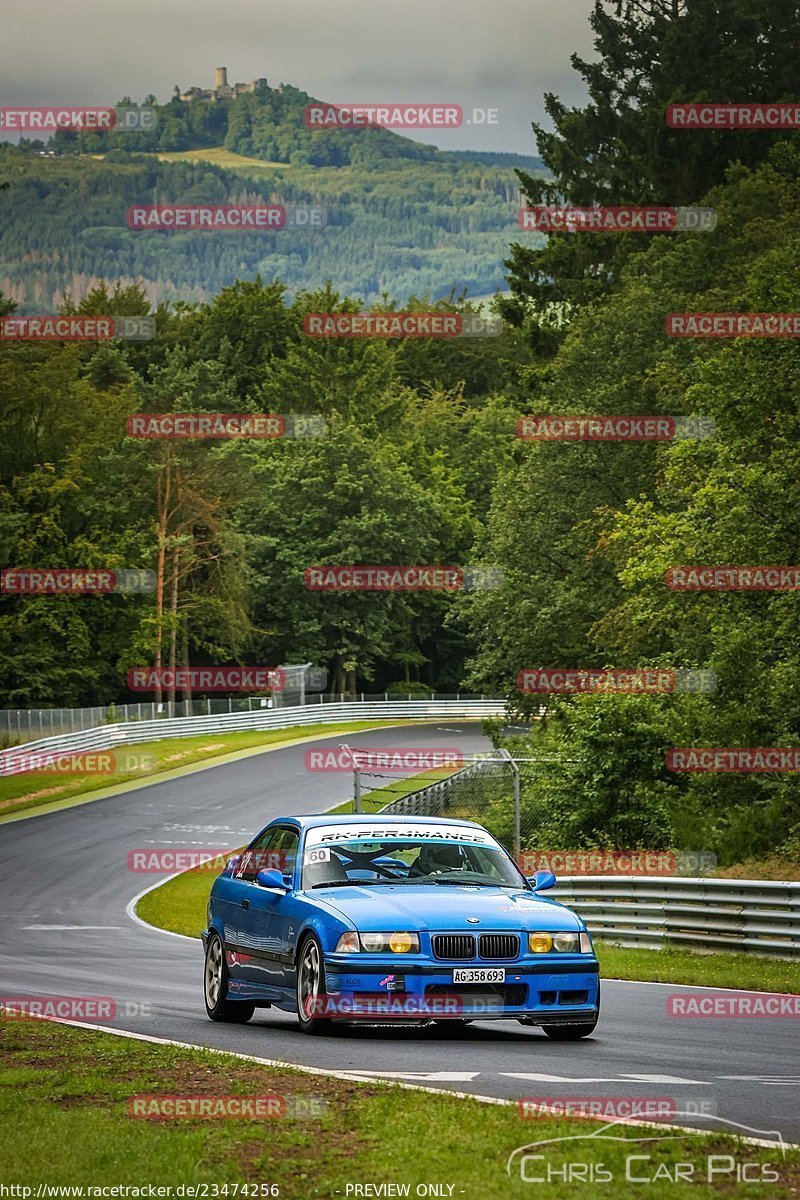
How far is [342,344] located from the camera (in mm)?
110750

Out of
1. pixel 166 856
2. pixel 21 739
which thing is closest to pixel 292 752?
pixel 21 739

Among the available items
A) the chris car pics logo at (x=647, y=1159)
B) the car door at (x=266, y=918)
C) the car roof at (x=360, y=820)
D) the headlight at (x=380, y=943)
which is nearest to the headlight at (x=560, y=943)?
the headlight at (x=380, y=943)

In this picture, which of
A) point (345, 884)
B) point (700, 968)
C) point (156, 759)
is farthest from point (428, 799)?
point (156, 759)

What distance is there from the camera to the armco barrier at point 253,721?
63.2 meters

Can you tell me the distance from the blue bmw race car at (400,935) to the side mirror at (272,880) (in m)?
0.01

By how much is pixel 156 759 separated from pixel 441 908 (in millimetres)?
53896

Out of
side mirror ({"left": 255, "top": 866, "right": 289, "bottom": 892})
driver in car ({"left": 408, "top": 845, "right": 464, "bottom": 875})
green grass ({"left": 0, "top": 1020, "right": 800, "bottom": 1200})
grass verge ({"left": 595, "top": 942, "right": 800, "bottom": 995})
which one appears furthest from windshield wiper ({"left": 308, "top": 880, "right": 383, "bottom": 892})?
grass verge ({"left": 595, "top": 942, "right": 800, "bottom": 995})

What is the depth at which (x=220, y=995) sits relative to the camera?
1372cm

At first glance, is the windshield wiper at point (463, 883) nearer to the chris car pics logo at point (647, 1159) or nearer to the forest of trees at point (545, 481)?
the chris car pics logo at point (647, 1159)

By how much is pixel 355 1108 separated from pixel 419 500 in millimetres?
90501

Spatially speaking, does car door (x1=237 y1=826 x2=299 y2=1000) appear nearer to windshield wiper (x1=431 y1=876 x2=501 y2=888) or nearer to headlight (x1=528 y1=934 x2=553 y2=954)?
windshield wiper (x1=431 y1=876 x2=501 y2=888)

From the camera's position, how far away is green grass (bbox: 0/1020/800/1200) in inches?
269

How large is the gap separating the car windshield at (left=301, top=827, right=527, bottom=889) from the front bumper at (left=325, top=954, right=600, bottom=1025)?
1172 mm

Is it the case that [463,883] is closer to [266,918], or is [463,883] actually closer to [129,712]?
[266,918]
